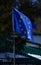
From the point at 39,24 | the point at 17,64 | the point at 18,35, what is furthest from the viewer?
the point at 17,64

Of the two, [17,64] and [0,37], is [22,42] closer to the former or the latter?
[0,37]

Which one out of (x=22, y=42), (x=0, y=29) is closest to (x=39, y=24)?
(x=22, y=42)

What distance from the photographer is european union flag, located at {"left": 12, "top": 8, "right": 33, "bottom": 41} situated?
11188 millimetres

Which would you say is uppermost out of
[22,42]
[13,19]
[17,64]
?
[13,19]

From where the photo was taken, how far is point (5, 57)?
13.4 meters

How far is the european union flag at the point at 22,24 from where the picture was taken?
1119cm

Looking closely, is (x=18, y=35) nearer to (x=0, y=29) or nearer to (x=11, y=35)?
(x=11, y=35)

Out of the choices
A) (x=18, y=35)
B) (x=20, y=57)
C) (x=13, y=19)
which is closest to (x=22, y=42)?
(x=18, y=35)

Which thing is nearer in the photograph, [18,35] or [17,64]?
[18,35]

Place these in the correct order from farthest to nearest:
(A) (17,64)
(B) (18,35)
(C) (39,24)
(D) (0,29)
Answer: (A) (17,64) → (C) (39,24) → (B) (18,35) → (D) (0,29)

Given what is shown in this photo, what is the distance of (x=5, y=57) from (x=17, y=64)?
115 cm

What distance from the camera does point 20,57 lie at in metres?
14.1

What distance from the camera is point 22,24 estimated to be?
36.9ft

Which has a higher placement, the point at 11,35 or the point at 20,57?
the point at 11,35
